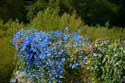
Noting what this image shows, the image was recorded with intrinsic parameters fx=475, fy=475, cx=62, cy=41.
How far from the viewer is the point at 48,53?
732 centimetres

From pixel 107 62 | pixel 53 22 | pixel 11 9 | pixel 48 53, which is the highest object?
pixel 107 62

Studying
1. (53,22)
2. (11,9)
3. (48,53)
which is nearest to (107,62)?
A: (48,53)

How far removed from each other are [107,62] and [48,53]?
110 centimetres

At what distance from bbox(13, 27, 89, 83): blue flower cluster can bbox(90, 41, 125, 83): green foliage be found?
32 centimetres

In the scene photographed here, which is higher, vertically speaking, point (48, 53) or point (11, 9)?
point (48, 53)

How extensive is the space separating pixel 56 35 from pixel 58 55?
1.55 feet

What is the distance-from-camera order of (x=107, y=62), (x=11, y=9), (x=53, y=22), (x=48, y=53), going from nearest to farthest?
(x=107, y=62), (x=48, y=53), (x=53, y=22), (x=11, y=9)

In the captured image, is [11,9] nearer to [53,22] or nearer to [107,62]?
[53,22]

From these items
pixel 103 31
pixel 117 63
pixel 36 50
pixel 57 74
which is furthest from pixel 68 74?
pixel 103 31

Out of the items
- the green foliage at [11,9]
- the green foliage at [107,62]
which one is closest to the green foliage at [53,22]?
the green foliage at [107,62]

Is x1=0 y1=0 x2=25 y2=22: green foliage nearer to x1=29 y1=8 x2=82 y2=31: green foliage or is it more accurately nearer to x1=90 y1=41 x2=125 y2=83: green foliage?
x1=29 y1=8 x2=82 y2=31: green foliage

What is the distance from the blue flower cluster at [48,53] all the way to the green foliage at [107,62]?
0.32 m

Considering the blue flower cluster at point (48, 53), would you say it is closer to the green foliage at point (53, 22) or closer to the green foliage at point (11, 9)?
the green foliage at point (53, 22)

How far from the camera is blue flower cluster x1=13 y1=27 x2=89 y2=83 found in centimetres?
725
